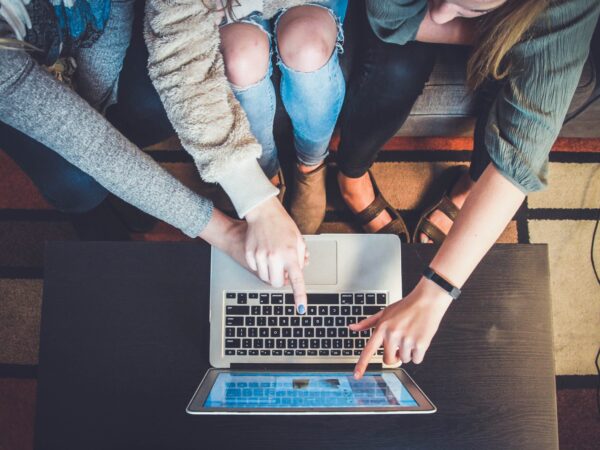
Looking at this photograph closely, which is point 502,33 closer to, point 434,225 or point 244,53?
point 244,53

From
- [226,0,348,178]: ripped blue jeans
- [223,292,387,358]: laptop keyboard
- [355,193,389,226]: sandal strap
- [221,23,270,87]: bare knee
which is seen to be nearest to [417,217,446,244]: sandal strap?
[355,193,389,226]: sandal strap

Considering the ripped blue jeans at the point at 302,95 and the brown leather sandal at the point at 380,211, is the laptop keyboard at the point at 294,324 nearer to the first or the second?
the ripped blue jeans at the point at 302,95

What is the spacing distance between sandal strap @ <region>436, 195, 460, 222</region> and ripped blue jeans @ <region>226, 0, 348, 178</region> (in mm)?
428

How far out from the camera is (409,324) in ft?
2.27

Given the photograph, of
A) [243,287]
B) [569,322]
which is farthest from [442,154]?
[243,287]

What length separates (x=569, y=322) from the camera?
1.27 metres

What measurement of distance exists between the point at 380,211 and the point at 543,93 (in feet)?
1.90

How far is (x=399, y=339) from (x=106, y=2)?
77cm

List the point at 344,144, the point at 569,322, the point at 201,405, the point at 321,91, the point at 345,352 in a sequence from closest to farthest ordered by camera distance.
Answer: the point at 201,405, the point at 345,352, the point at 321,91, the point at 344,144, the point at 569,322

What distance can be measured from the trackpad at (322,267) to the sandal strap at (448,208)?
58 cm

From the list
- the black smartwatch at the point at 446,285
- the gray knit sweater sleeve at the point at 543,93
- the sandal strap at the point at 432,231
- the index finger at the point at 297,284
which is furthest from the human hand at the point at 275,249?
the sandal strap at the point at 432,231

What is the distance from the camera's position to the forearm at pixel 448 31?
89 cm

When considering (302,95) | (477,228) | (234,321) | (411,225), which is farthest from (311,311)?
(411,225)

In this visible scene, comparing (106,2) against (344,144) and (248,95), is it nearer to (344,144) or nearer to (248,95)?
(248,95)
